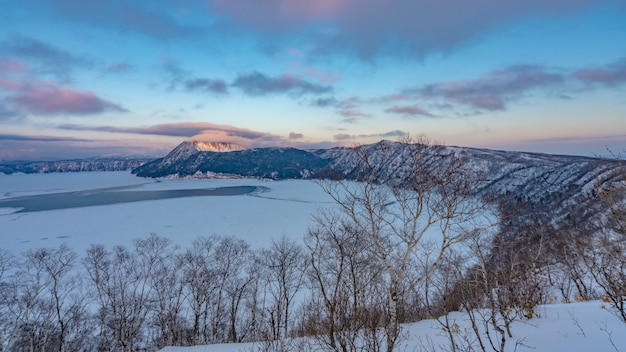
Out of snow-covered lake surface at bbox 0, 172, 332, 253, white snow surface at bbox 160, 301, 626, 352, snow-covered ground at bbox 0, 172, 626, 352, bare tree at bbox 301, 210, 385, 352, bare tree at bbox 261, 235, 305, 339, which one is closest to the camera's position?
bare tree at bbox 301, 210, 385, 352

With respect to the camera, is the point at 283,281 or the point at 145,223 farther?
the point at 145,223

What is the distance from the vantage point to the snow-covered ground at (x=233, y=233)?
5.79 metres

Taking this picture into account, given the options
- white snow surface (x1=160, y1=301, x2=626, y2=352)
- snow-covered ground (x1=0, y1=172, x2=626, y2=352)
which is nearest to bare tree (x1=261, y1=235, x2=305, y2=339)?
snow-covered ground (x1=0, y1=172, x2=626, y2=352)

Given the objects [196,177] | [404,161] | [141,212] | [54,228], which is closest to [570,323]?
[404,161]

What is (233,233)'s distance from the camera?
4159 centimetres

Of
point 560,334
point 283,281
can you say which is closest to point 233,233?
point 283,281

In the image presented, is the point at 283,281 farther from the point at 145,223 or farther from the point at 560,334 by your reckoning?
the point at 145,223

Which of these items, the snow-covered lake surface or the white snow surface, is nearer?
the white snow surface

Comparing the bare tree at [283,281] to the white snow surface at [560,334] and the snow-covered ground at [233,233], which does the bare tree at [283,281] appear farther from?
the white snow surface at [560,334]

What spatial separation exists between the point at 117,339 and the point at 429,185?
70.6 feet

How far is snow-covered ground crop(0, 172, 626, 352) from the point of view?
5.79 meters

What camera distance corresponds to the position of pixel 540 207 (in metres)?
61.1

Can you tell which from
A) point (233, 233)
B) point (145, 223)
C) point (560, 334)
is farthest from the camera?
point (145, 223)

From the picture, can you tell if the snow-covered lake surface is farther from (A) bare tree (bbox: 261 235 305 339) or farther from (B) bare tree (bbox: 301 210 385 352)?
(B) bare tree (bbox: 301 210 385 352)
